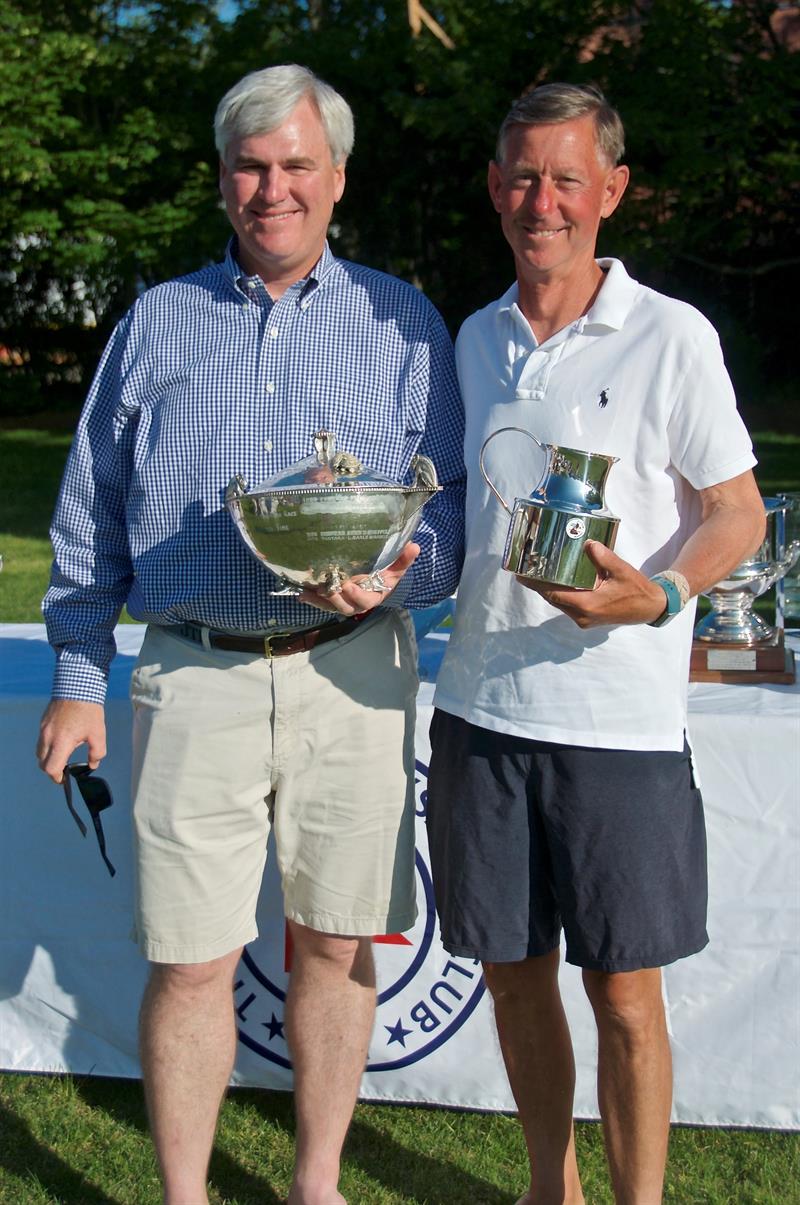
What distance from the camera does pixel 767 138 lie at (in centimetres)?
1570

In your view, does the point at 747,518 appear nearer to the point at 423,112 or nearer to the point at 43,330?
the point at 423,112

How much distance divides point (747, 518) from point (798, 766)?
79cm

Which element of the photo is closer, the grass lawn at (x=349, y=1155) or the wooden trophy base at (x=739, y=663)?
the grass lawn at (x=349, y=1155)

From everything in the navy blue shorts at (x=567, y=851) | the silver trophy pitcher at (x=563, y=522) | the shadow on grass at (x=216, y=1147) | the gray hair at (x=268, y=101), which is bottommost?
the shadow on grass at (x=216, y=1147)

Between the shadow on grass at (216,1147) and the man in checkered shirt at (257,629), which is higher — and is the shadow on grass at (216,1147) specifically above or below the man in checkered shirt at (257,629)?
below

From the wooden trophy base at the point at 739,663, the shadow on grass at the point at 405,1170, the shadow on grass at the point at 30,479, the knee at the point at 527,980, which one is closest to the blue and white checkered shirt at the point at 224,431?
the knee at the point at 527,980

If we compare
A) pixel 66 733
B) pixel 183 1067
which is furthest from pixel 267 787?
pixel 183 1067

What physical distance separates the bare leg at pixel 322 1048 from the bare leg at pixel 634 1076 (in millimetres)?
483

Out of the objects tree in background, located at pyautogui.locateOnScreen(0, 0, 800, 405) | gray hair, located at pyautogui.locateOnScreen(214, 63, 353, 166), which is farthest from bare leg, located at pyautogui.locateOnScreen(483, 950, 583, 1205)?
tree in background, located at pyautogui.locateOnScreen(0, 0, 800, 405)

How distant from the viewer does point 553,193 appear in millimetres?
2180

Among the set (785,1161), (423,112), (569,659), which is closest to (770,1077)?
(785,1161)

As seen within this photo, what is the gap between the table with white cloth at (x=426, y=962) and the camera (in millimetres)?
2750

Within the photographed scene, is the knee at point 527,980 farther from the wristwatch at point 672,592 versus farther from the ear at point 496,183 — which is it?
the ear at point 496,183

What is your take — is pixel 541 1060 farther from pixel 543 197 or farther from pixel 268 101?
pixel 268 101
